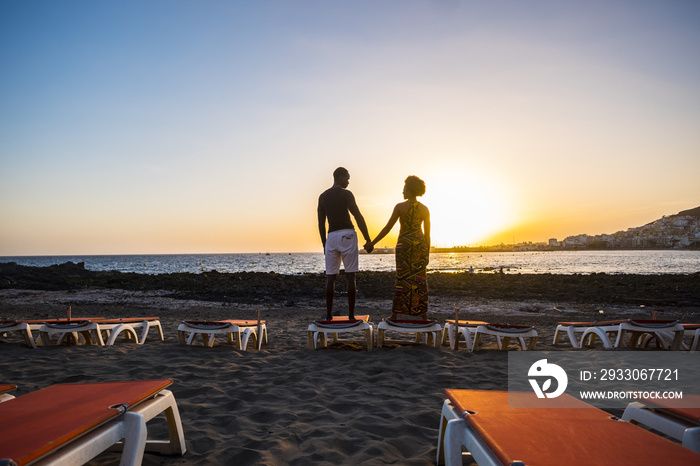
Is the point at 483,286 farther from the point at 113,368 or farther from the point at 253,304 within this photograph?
the point at 113,368

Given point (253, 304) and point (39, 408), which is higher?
point (39, 408)

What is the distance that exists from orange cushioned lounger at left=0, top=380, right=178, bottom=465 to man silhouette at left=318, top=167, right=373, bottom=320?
356 centimetres

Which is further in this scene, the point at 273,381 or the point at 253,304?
the point at 253,304

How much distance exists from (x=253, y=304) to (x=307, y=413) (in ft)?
39.1

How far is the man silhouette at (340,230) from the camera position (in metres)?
5.75

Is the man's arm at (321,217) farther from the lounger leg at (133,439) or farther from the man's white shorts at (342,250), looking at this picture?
the lounger leg at (133,439)

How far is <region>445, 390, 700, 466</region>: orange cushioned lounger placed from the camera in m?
1.49

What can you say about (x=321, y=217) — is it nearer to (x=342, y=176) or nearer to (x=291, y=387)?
(x=342, y=176)

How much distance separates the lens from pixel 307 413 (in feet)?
10.8

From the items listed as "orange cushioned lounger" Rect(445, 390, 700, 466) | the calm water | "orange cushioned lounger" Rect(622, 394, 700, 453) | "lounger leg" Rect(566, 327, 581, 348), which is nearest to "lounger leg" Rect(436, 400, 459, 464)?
"orange cushioned lounger" Rect(445, 390, 700, 466)

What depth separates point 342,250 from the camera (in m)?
5.74

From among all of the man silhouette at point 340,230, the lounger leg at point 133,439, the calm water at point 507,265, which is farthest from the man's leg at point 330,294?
the calm water at point 507,265

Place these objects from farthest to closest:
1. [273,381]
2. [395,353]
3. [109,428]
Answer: [395,353]
[273,381]
[109,428]

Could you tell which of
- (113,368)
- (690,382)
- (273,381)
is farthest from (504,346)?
(113,368)
